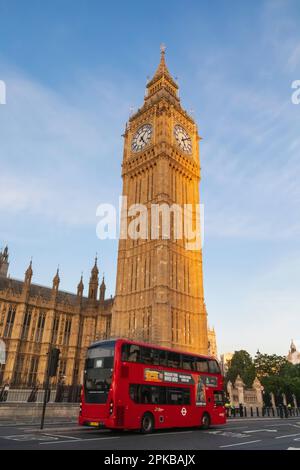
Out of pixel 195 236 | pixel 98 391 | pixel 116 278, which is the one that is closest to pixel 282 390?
pixel 195 236

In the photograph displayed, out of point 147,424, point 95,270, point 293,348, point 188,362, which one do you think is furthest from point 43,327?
point 293,348

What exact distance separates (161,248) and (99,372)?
29.2 metres

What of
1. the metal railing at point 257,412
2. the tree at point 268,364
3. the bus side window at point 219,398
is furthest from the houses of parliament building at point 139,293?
the tree at point 268,364

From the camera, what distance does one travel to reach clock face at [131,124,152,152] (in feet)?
172

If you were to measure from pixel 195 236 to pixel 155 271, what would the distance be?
10.4 meters

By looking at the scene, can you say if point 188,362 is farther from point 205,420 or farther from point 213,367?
point 205,420

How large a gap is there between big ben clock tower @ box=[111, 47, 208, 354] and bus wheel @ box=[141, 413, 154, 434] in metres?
23.8

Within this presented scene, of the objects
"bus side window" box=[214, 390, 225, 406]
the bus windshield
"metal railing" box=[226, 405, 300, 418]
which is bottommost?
"metal railing" box=[226, 405, 300, 418]

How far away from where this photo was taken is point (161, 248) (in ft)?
138

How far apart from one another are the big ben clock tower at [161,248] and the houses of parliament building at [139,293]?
0.41 feet

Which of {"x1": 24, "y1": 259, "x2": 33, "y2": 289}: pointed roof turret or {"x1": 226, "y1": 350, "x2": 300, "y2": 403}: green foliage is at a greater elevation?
{"x1": 24, "y1": 259, "x2": 33, "y2": 289}: pointed roof turret

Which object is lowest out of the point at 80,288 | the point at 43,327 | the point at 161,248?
the point at 43,327

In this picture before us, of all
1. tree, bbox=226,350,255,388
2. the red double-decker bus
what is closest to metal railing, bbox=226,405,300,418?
the red double-decker bus

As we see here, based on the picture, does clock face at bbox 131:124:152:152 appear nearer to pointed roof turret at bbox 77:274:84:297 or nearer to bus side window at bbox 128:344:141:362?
pointed roof turret at bbox 77:274:84:297
